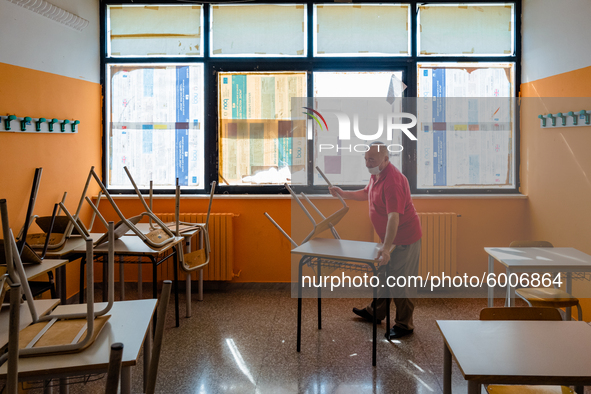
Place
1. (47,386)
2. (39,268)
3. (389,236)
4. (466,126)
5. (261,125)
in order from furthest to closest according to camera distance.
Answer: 1. (261,125)
2. (466,126)
3. (389,236)
4. (39,268)
5. (47,386)

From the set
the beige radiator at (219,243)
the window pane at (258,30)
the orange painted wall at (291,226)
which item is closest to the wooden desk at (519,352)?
the orange painted wall at (291,226)

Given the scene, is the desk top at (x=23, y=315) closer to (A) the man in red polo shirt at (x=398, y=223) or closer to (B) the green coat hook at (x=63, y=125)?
(A) the man in red polo shirt at (x=398, y=223)

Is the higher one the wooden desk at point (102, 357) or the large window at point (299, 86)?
the large window at point (299, 86)

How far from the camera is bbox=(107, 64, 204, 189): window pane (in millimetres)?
4418

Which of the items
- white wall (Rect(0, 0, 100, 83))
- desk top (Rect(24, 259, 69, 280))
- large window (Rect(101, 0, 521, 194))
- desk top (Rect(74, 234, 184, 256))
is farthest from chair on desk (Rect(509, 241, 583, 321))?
white wall (Rect(0, 0, 100, 83))

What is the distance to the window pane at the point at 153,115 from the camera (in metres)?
4.42

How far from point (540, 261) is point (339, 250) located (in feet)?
4.12

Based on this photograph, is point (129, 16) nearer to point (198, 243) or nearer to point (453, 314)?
point (198, 243)

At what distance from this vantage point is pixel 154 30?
14.4 feet

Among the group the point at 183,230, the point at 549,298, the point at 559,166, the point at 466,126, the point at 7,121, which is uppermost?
the point at 466,126

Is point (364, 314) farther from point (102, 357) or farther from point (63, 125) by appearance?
point (63, 125)

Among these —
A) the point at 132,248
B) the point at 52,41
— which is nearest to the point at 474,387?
the point at 132,248

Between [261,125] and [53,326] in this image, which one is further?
[261,125]

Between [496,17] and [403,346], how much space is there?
3.35 m
